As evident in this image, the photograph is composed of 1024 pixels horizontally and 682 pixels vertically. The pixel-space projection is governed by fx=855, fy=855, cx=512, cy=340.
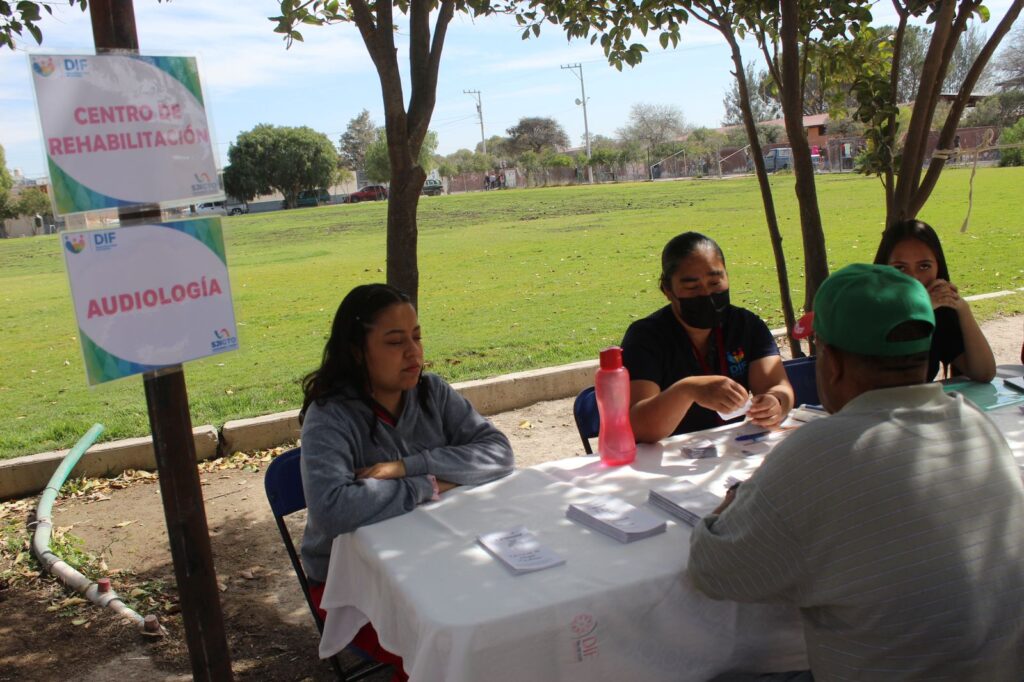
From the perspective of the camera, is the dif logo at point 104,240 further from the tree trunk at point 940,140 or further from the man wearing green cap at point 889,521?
the tree trunk at point 940,140

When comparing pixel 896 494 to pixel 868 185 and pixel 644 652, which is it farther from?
pixel 868 185

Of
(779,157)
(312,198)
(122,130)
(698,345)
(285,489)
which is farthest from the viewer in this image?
(312,198)

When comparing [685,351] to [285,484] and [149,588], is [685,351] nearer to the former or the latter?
[285,484]

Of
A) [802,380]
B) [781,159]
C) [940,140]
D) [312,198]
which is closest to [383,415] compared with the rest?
[802,380]

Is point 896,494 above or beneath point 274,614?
above

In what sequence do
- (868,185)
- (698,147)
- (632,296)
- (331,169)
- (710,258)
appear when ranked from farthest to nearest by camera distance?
(698,147) < (331,169) < (868,185) < (632,296) < (710,258)

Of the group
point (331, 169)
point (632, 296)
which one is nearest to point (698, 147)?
point (331, 169)

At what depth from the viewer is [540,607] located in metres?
1.74

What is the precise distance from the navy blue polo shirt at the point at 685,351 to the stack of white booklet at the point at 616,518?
966mm

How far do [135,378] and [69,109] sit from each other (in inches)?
23.4

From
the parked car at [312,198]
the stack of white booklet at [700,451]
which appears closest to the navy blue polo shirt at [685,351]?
the stack of white booklet at [700,451]

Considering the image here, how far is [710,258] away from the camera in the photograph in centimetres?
322

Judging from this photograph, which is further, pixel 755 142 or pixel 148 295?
pixel 755 142

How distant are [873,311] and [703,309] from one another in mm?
1590
